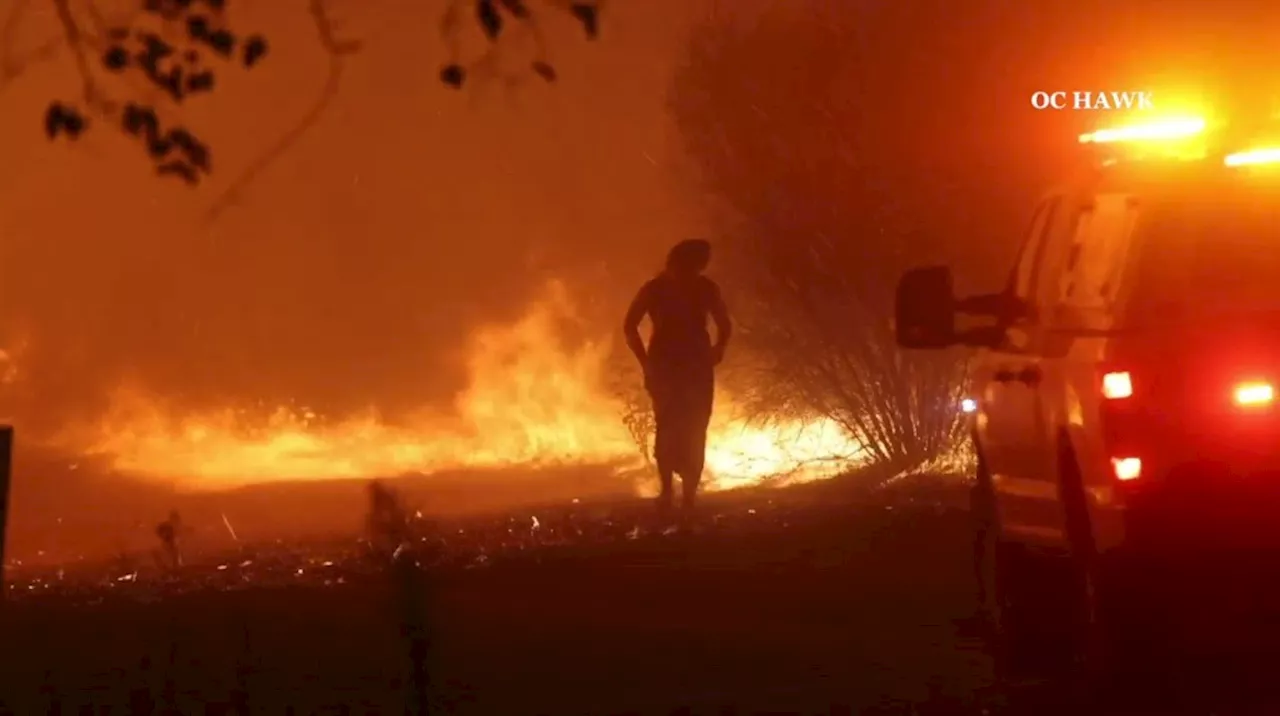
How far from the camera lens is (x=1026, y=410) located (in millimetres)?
8820

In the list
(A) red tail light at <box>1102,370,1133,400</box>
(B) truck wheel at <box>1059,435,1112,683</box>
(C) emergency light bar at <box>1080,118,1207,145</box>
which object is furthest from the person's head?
(A) red tail light at <box>1102,370,1133,400</box>

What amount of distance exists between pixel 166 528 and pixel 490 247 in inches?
838

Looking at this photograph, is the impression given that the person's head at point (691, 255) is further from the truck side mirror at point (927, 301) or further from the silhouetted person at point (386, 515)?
the silhouetted person at point (386, 515)

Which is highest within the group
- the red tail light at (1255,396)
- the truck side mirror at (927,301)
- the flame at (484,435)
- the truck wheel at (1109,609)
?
the flame at (484,435)

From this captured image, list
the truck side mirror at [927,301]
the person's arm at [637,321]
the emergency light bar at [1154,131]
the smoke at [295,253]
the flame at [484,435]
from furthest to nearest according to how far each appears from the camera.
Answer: the smoke at [295,253] → the flame at [484,435] → the person's arm at [637,321] → the truck side mirror at [927,301] → the emergency light bar at [1154,131]

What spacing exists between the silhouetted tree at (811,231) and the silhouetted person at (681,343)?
3751 millimetres

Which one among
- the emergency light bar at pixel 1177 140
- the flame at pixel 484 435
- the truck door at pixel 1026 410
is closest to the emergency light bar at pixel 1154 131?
the emergency light bar at pixel 1177 140

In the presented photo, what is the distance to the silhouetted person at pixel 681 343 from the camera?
15391 millimetres

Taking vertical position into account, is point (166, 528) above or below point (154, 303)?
below

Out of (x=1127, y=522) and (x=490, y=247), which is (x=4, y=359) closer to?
(x=490, y=247)

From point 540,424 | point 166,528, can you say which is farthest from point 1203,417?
point 540,424

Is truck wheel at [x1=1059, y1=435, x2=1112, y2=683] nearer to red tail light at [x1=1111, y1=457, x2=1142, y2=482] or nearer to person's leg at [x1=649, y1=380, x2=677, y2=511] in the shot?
red tail light at [x1=1111, y1=457, x2=1142, y2=482]

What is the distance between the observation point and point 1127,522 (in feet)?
23.5

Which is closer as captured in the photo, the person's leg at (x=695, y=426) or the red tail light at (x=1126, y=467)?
the red tail light at (x=1126, y=467)
